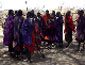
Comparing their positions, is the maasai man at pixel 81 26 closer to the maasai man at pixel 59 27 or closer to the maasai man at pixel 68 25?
the maasai man at pixel 68 25

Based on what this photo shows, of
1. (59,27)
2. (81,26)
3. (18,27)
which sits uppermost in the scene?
(18,27)

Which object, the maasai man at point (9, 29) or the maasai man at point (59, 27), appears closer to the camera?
the maasai man at point (9, 29)

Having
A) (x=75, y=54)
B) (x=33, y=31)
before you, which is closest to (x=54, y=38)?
(x=75, y=54)

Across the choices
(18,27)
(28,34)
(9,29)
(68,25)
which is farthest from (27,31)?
(68,25)

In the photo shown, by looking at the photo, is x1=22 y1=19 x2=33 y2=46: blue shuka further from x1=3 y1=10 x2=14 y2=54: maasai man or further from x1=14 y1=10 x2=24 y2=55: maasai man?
x1=3 y1=10 x2=14 y2=54: maasai man

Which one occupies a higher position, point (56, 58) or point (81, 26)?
point (81, 26)

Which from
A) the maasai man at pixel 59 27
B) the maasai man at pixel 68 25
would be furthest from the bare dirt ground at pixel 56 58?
the maasai man at pixel 68 25

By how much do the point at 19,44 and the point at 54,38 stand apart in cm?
228

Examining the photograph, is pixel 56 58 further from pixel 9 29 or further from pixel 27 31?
pixel 9 29

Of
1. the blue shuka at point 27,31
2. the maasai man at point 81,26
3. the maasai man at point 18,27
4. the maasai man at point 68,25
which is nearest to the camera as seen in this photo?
the blue shuka at point 27,31

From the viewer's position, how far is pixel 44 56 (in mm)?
6969

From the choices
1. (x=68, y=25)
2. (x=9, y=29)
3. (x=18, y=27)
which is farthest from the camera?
(x=68, y=25)

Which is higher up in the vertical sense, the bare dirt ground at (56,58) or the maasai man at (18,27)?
the maasai man at (18,27)

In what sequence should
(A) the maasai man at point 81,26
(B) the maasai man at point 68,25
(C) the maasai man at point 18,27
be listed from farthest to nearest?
(B) the maasai man at point 68,25 → (A) the maasai man at point 81,26 → (C) the maasai man at point 18,27
